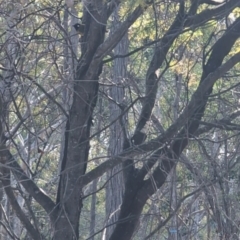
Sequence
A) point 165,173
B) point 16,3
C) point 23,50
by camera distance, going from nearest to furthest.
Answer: point 16,3
point 23,50
point 165,173

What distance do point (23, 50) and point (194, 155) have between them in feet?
14.1

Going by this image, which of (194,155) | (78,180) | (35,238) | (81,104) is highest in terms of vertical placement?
(194,155)

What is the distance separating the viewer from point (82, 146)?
6.94 meters

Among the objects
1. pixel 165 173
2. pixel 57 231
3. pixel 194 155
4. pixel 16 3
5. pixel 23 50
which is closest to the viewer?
pixel 16 3

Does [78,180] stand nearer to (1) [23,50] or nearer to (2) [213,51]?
(1) [23,50]

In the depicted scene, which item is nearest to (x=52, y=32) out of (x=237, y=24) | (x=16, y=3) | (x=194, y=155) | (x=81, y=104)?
(x=81, y=104)

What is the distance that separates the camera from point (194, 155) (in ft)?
32.1

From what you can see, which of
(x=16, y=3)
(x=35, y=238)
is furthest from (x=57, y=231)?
(x=16, y=3)

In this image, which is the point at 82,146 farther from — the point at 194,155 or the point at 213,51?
the point at 194,155

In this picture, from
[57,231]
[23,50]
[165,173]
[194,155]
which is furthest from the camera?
[194,155]

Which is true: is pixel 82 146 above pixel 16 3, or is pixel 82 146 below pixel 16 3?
below

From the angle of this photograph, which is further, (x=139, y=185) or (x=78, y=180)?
(x=139, y=185)

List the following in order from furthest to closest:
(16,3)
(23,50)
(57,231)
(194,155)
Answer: (194,155), (57,231), (23,50), (16,3)

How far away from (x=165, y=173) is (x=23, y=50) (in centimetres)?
212
